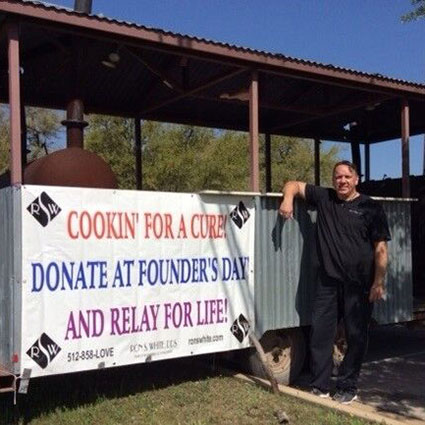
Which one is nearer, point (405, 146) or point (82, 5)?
point (405, 146)

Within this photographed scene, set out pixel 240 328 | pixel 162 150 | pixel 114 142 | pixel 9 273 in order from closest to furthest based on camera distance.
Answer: pixel 9 273 < pixel 240 328 < pixel 114 142 < pixel 162 150

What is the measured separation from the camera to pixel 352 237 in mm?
5887

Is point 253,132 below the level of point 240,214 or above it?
above

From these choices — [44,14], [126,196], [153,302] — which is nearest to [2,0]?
[44,14]

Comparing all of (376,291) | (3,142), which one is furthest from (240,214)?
(3,142)

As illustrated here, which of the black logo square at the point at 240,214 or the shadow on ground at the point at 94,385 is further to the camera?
the black logo square at the point at 240,214

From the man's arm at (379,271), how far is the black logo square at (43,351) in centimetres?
284

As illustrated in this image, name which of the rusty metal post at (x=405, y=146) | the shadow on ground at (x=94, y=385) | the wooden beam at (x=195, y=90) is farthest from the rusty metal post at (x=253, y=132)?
the rusty metal post at (x=405, y=146)

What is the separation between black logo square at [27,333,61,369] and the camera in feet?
16.2

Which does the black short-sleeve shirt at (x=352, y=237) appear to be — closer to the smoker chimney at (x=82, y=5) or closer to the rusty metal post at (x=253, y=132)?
the rusty metal post at (x=253, y=132)

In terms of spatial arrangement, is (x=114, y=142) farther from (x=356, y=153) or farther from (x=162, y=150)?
(x=356, y=153)

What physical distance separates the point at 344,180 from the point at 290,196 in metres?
0.59

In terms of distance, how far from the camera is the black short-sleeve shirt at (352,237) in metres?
5.88

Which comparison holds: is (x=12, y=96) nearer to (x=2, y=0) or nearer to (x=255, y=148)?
(x=2, y=0)
